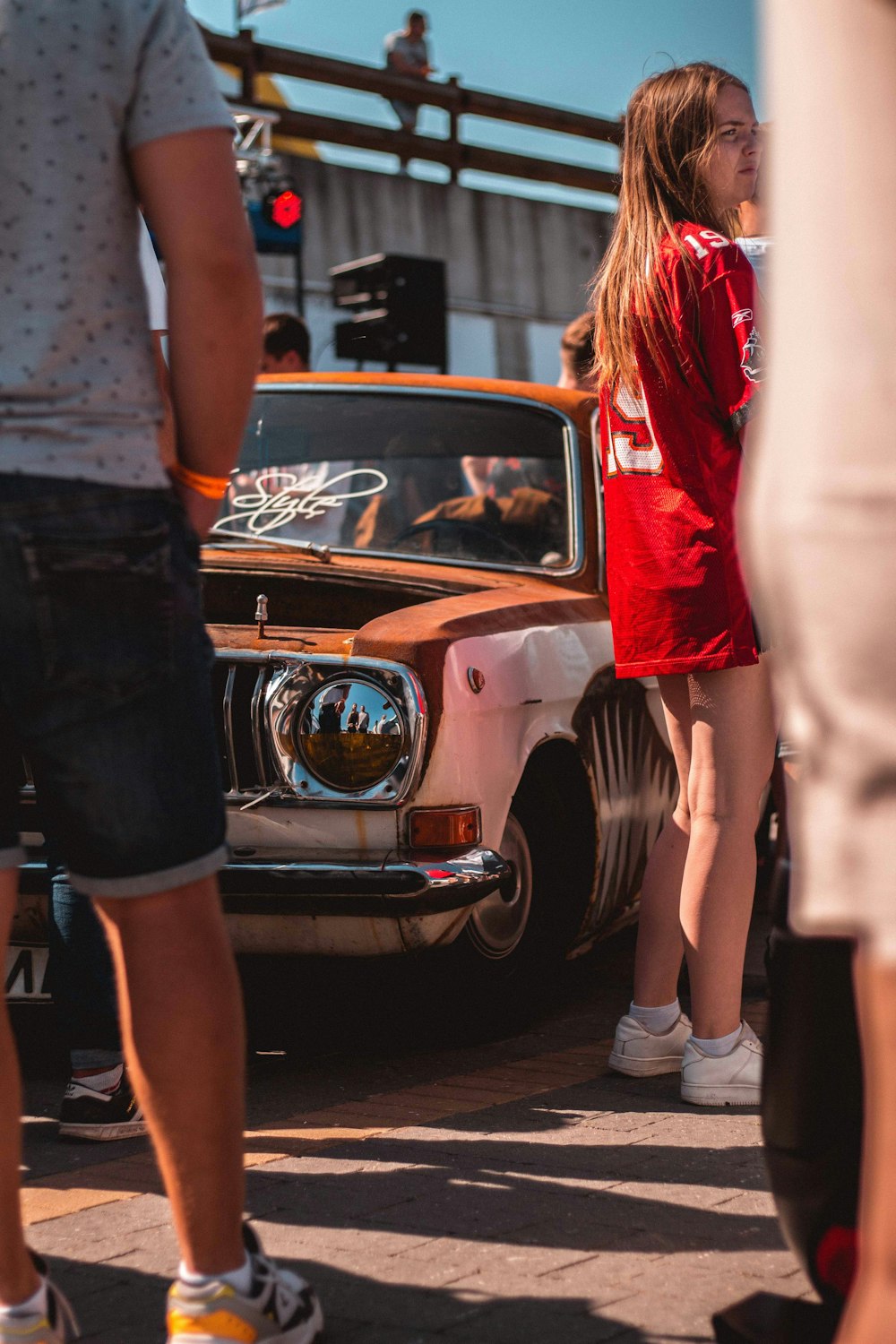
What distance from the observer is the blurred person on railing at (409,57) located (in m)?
16.2

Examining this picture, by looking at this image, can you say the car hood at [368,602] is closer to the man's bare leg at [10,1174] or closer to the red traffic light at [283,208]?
the man's bare leg at [10,1174]

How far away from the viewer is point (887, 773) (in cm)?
121

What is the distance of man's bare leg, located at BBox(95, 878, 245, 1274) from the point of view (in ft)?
6.58

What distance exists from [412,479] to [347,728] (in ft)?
4.75

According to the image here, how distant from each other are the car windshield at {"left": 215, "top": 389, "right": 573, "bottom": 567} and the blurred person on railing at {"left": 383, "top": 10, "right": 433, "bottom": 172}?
38.7ft

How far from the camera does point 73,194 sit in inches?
79.2

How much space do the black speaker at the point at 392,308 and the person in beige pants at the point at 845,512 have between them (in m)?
12.1

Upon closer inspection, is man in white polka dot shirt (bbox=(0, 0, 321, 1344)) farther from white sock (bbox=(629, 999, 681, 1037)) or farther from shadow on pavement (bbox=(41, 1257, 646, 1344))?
white sock (bbox=(629, 999, 681, 1037))

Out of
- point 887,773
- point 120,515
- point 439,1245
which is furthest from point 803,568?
point 439,1245

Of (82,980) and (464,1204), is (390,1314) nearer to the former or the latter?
(464,1204)

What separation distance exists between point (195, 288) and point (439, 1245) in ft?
4.93

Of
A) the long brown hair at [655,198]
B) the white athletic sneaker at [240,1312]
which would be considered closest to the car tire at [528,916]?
the long brown hair at [655,198]

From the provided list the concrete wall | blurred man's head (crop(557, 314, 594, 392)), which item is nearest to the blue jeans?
blurred man's head (crop(557, 314, 594, 392))

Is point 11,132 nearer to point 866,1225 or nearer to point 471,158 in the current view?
point 866,1225
